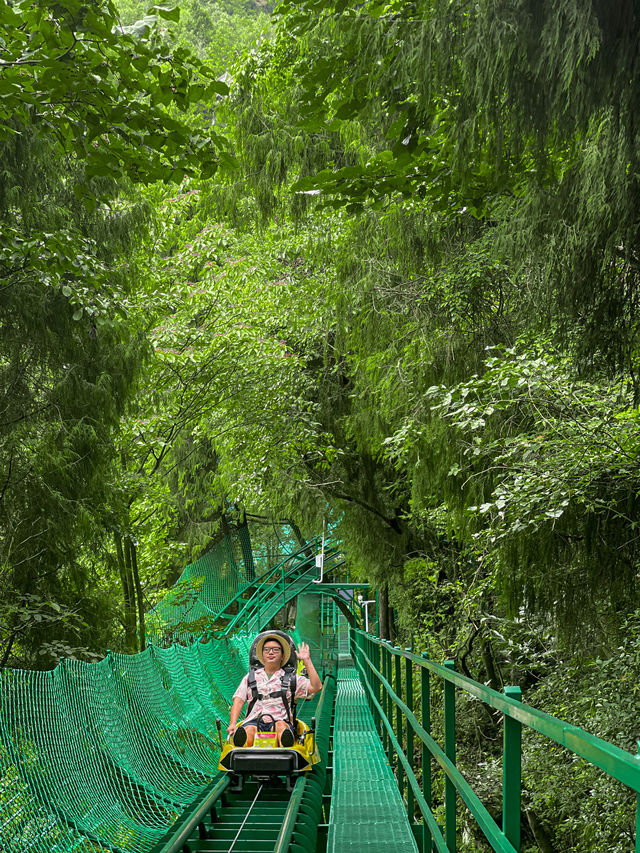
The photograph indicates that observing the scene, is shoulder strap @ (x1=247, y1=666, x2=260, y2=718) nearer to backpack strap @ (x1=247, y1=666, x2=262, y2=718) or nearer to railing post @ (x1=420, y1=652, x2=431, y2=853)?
backpack strap @ (x1=247, y1=666, x2=262, y2=718)

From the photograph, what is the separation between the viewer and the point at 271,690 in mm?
6039

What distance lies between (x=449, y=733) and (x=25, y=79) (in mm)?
3544

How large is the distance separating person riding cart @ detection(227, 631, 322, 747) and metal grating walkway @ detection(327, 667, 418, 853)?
2.09ft

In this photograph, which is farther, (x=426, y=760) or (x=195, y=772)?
(x=195, y=772)

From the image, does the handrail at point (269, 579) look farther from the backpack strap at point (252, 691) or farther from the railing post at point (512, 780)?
the railing post at point (512, 780)

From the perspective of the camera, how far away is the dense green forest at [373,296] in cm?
341

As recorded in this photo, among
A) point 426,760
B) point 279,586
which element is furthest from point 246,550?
point 426,760

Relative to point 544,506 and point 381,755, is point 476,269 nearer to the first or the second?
point 544,506

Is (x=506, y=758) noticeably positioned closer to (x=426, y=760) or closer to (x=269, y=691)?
(x=426, y=760)

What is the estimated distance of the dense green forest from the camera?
3414 mm

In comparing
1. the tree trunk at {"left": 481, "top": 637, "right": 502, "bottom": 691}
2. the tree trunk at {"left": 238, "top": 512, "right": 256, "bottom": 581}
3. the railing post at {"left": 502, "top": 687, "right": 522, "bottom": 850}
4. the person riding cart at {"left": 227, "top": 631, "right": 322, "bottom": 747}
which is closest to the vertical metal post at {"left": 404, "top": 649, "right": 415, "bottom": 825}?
the person riding cart at {"left": 227, "top": 631, "right": 322, "bottom": 747}

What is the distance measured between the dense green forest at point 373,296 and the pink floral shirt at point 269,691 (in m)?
1.63

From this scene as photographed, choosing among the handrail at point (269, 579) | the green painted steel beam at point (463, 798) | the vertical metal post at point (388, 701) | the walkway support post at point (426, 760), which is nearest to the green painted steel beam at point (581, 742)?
the green painted steel beam at point (463, 798)

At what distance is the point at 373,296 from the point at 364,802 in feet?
16.8
